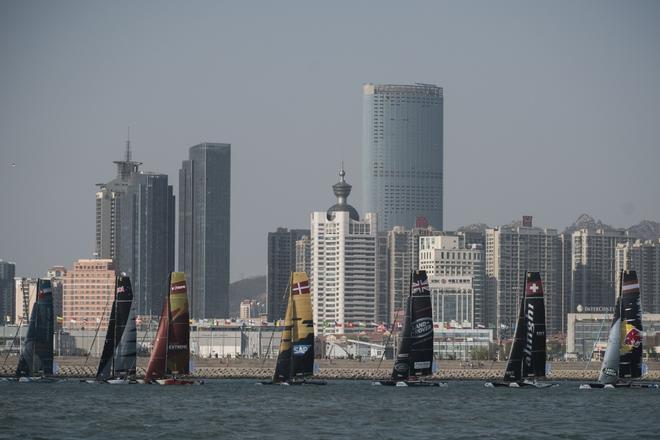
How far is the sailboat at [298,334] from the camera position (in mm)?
128125

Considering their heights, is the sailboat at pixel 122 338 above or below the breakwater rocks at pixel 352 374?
above

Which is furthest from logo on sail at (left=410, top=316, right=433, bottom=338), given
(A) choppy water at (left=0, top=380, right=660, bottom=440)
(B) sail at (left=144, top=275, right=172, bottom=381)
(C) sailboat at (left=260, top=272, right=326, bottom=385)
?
(B) sail at (left=144, top=275, right=172, bottom=381)

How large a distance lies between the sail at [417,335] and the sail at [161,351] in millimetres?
17105

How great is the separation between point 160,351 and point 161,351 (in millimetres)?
73

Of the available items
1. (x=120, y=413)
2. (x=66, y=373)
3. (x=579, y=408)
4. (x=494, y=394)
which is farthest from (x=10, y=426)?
(x=66, y=373)

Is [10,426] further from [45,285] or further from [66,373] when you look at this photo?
[66,373]

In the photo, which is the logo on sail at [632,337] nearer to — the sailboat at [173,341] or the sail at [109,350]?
the sailboat at [173,341]

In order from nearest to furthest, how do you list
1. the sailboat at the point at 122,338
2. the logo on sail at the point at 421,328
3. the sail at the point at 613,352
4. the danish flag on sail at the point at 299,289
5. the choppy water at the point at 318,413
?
the choppy water at the point at 318,413 → the sail at the point at 613,352 → the danish flag on sail at the point at 299,289 → the logo on sail at the point at 421,328 → the sailboat at the point at 122,338

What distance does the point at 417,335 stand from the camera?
128500 mm

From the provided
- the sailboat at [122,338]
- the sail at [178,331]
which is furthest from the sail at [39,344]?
the sail at [178,331]

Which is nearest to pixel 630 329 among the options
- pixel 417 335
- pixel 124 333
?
pixel 417 335

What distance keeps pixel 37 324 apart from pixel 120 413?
43.6 meters

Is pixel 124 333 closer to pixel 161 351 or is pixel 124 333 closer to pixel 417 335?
pixel 161 351

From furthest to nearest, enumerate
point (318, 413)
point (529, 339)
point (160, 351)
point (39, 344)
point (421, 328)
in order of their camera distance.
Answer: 1. point (39, 344)
2. point (160, 351)
3. point (421, 328)
4. point (529, 339)
5. point (318, 413)
